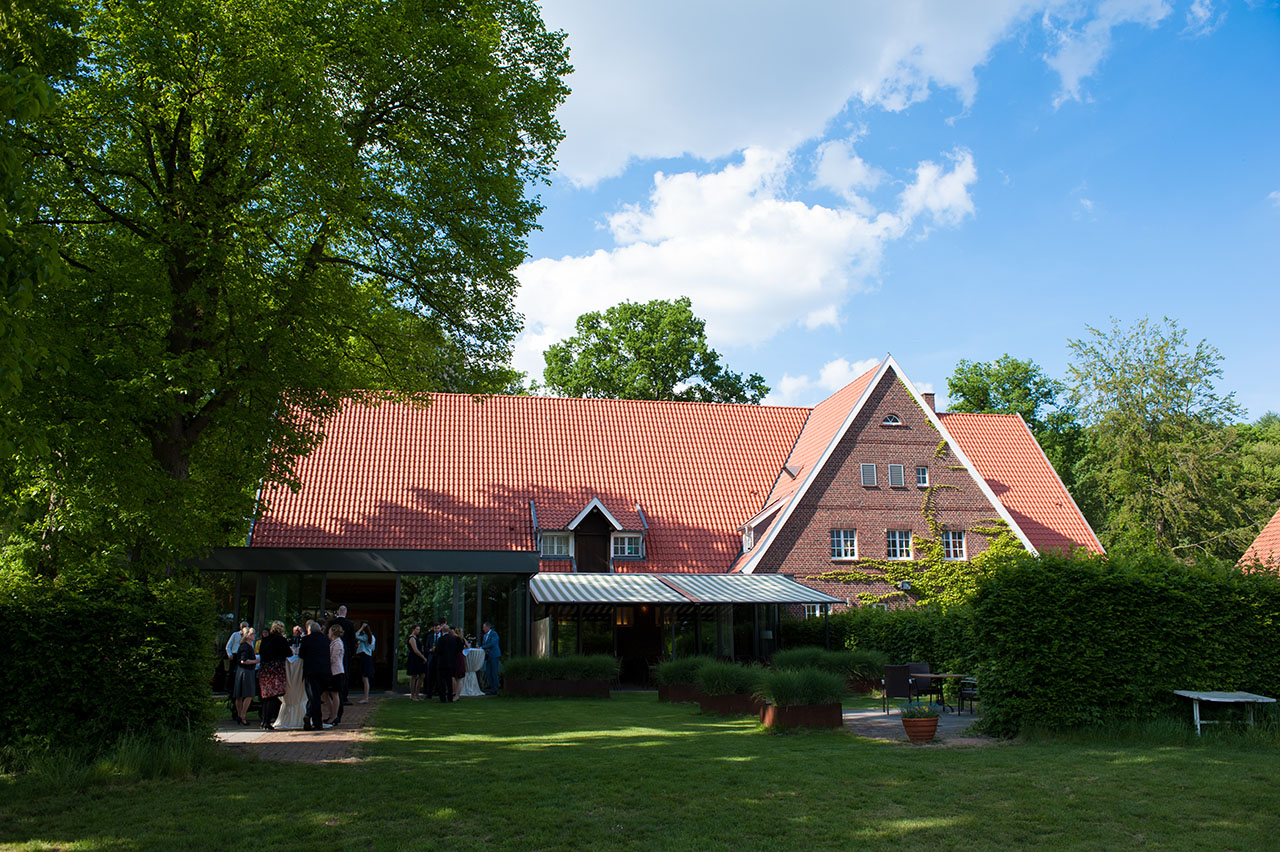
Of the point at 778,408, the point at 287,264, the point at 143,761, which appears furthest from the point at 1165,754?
the point at 778,408

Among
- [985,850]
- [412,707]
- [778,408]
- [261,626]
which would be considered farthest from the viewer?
[778,408]

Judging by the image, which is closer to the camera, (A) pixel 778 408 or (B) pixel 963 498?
(B) pixel 963 498

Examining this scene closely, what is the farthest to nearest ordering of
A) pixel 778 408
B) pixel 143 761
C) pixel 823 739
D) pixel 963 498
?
pixel 778 408
pixel 963 498
pixel 823 739
pixel 143 761

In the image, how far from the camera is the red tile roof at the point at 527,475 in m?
26.5

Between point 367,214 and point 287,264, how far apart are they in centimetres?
165

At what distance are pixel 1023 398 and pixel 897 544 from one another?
24736 mm

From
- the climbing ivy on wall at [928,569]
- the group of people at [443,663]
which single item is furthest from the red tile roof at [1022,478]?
the group of people at [443,663]

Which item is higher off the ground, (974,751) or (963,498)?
(963,498)

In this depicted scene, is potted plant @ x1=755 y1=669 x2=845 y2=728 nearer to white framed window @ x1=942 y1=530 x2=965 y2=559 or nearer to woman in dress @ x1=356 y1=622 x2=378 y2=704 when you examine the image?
woman in dress @ x1=356 y1=622 x2=378 y2=704

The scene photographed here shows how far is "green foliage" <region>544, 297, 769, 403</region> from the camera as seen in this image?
139 ft

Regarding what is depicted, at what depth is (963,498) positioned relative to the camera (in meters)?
29.0

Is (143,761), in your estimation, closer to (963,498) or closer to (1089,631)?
(1089,631)

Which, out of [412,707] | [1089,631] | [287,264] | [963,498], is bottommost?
[412,707]

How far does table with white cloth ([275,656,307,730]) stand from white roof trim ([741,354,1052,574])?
597 inches
